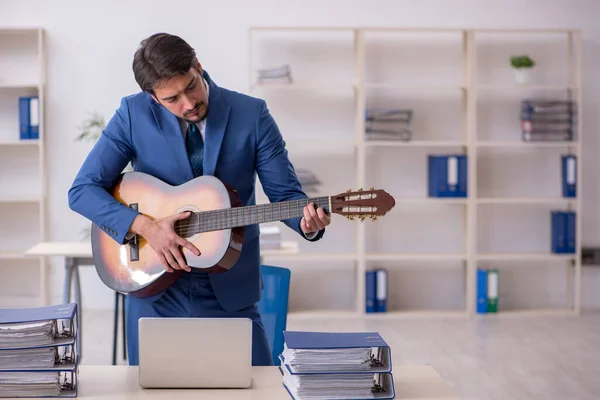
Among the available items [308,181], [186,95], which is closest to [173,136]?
[186,95]

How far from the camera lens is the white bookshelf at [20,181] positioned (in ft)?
20.8

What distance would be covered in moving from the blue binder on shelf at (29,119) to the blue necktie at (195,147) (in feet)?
13.2

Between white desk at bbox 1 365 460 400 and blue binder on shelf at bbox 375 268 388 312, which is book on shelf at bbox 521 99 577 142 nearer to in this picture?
blue binder on shelf at bbox 375 268 388 312

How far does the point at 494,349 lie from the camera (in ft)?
17.0

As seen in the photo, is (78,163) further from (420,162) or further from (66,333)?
(66,333)

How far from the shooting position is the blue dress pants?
2434 mm

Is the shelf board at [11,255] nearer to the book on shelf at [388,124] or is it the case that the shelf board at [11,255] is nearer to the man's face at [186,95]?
the book on shelf at [388,124]

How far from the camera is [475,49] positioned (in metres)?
6.30

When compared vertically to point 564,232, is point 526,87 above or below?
above

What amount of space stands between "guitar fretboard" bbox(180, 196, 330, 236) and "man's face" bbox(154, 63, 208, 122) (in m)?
0.28

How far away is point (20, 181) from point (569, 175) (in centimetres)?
409

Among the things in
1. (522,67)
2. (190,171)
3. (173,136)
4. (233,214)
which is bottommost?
(233,214)

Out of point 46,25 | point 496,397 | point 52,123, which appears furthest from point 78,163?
point 496,397

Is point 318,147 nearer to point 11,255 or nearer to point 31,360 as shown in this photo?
point 11,255
